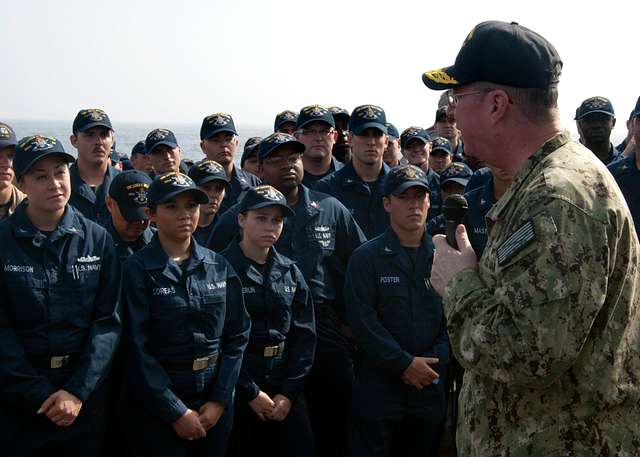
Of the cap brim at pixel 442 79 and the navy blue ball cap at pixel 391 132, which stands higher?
the cap brim at pixel 442 79

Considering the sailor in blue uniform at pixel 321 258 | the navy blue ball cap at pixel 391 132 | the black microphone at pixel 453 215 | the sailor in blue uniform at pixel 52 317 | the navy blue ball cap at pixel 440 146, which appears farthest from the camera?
the navy blue ball cap at pixel 440 146

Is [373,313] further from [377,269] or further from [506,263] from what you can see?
[506,263]

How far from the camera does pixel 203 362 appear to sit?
3.85 meters

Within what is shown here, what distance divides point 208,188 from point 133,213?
3.40 feet

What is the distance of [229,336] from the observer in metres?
4.02

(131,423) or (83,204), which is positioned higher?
(83,204)

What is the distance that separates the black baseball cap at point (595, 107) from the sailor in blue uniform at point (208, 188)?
11.4 ft

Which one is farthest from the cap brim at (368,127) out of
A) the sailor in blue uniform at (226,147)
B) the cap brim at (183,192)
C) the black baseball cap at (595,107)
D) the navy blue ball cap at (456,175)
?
the cap brim at (183,192)

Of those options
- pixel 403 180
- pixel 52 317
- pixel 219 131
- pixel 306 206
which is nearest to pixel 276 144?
pixel 306 206

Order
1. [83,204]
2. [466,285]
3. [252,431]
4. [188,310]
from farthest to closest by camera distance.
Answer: [83,204] < [252,431] < [188,310] < [466,285]

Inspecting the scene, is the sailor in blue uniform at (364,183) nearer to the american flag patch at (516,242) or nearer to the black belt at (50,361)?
the black belt at (50,361)

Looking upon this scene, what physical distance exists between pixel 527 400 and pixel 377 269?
2531mm

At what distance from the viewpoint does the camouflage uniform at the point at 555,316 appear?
5.79 feet

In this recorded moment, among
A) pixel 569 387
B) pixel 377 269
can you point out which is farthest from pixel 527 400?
pixel 377 269
